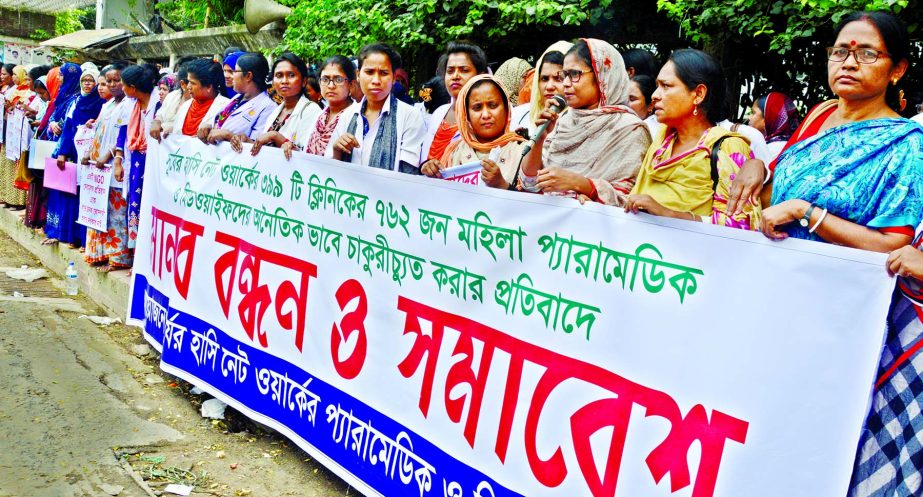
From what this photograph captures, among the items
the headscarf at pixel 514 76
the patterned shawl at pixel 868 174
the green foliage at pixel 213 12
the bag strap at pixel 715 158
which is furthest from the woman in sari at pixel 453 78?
the green foliage at pixel 213 12

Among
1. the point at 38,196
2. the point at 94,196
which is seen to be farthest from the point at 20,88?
the point at 94,196

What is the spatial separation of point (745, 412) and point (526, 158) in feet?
4.87

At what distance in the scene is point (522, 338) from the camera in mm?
2730

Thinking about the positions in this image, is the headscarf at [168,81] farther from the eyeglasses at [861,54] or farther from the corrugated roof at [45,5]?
the corrugated roof at [45,5]

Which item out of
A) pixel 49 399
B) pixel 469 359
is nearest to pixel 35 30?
pixel 49 399

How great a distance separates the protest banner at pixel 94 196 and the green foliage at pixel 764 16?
417 centimetres

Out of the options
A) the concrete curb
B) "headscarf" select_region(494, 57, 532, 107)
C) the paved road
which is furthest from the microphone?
the concrete curb

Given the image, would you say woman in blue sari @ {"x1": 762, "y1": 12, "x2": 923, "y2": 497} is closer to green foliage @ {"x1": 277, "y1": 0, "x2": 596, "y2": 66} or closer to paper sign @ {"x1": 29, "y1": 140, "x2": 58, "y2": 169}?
green foliage @ {"x1": 277, "y1": 0, "x2": 596, "y2": 66}

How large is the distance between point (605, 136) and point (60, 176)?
20.3 feet

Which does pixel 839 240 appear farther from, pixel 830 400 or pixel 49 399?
pixel 49 399

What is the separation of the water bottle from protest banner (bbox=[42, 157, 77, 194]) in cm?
68

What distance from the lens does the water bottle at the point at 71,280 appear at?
7170 millimetres

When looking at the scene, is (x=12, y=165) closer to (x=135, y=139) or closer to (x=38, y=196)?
(x=38, y=196)

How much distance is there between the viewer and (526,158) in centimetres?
334
